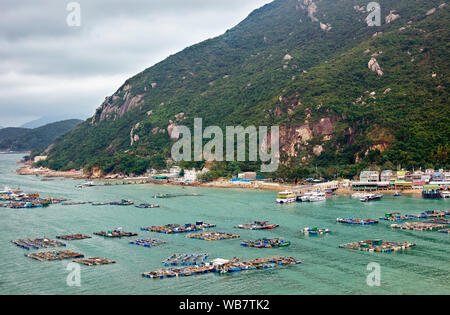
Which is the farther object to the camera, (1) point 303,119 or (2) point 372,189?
(1) point 303,119

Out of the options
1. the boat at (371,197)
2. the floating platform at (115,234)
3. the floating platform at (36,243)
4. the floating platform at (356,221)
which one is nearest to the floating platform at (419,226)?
the floating platform at (356,221)

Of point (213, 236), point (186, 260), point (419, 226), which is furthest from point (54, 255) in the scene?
point (419, 226)

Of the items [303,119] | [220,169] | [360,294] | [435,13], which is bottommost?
[360,294]

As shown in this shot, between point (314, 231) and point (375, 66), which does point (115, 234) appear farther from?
point (375, 66)

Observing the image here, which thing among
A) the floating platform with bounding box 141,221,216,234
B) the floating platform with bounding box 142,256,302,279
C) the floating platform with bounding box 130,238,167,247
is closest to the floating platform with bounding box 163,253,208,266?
the floating platform with bounding box 142,256,302,279

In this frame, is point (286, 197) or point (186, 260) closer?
point (186, 260)
